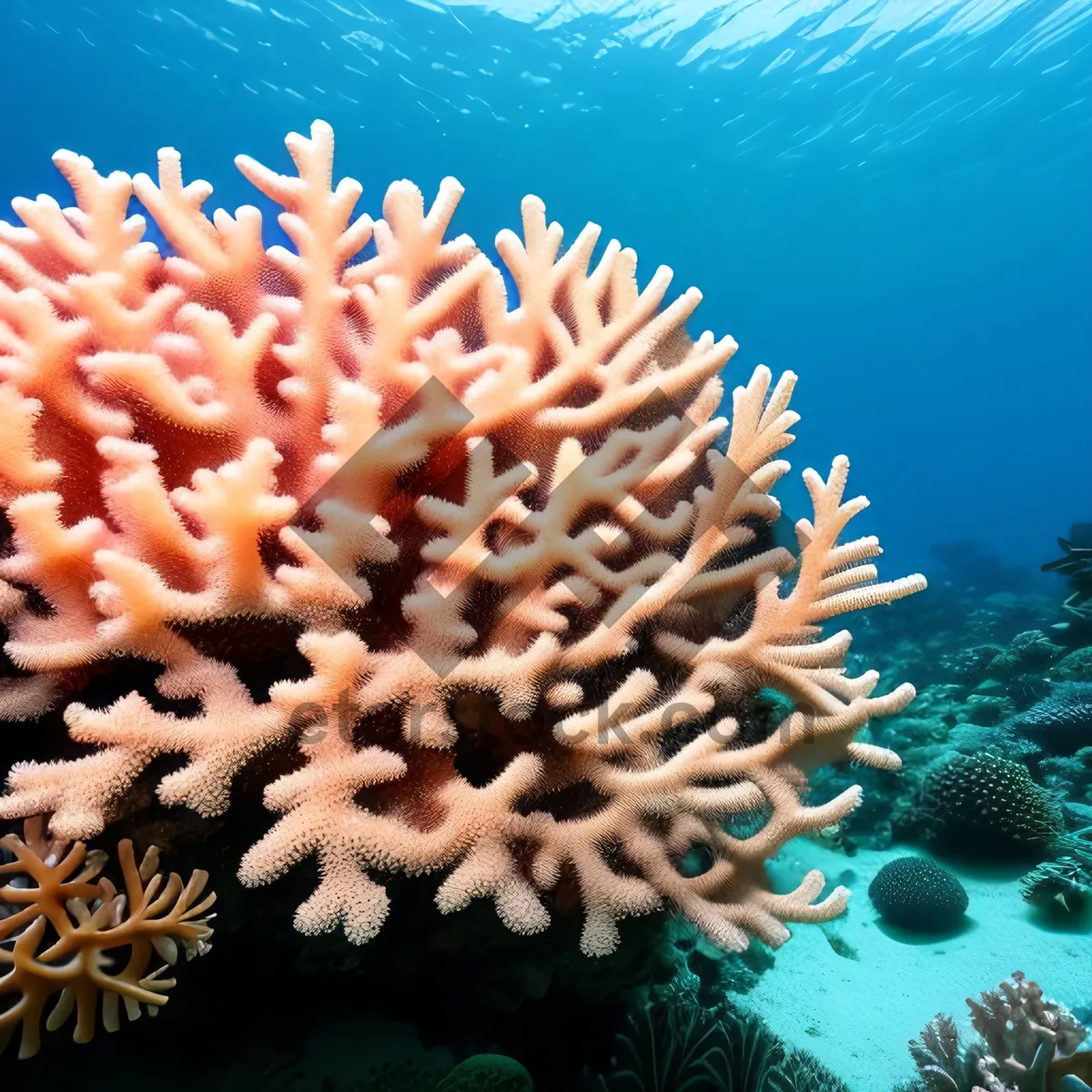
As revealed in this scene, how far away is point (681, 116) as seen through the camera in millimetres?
39812

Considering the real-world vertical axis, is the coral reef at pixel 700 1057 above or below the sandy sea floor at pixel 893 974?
below

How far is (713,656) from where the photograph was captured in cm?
174

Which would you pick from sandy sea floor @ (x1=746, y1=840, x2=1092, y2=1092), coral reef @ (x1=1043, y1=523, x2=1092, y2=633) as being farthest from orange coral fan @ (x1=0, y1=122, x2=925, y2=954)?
coral reef @ (x1=1043, y1=523, x2=1092, y2=633)

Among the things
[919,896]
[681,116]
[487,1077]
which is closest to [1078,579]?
[919,896]

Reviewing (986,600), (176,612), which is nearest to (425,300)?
(176,612)

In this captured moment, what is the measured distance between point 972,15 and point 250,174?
39.4m

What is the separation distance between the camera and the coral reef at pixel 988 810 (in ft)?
18.5

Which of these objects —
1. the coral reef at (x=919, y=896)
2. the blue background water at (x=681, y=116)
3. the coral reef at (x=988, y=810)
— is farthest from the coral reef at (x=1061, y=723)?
the blue background water at (x=681, y=116)

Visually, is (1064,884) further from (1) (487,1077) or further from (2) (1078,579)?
(2) (1078,579)

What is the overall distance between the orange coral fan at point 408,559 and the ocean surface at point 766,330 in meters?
0.20

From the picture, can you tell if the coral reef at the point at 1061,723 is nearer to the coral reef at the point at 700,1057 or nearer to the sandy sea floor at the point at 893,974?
the sandy sea floor at the point at 893,974

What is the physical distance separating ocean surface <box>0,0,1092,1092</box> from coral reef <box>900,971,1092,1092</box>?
54mm

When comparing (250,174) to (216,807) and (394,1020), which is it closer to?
(216,807)

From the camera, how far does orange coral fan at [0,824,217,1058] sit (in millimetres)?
1209
